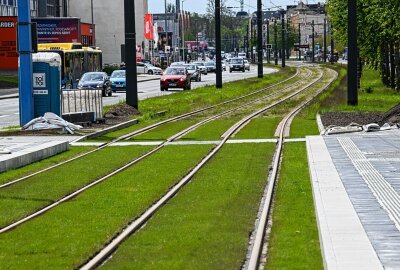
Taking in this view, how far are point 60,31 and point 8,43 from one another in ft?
55.1

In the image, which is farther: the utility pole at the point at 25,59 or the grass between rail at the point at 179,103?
the grass between rail at the point at 179,103

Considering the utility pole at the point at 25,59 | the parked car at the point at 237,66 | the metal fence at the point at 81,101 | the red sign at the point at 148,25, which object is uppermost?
the red sign at the point at 148,25

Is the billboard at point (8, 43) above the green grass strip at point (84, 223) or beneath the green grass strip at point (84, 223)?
above

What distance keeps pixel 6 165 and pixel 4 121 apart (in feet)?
61.8

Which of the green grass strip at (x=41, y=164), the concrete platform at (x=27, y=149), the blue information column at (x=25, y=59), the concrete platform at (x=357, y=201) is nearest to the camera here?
the concrete platform at (x=357, y=201)

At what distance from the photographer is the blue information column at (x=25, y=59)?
32.1m

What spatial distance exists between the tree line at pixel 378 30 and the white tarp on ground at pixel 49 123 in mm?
18683

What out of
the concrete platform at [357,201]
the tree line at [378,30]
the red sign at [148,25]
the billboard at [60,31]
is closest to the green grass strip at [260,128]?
the concrete platform at [357,201]

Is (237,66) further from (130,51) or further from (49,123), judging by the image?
(49,123)

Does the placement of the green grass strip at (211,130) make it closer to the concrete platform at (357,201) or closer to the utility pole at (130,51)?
the concrete platform at (357,201)

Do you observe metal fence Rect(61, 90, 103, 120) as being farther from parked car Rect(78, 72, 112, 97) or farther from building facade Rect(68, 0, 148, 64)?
building facade Rect(68, 0, 148, 64)

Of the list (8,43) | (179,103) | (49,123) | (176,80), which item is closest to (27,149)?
(49,123)

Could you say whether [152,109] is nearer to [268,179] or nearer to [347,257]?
[268,179]

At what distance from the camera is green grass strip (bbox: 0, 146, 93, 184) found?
65.4 ft
